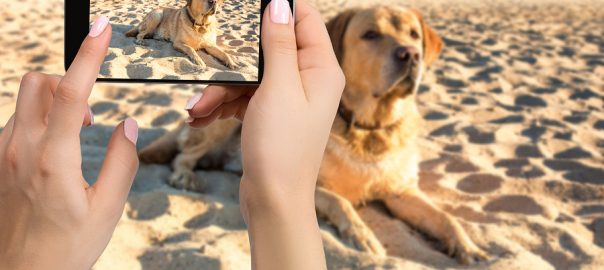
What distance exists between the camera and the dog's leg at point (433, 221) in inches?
113

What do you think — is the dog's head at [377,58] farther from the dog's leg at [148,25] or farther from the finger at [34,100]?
the finger at [34,100]

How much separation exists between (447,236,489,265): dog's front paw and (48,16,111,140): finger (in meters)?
2.18

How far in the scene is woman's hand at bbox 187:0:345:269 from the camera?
3.68 feet

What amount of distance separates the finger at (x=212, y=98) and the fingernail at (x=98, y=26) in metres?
0.39

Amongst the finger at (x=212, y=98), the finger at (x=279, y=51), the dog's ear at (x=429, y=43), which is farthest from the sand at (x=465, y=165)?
the finger at (x=279, y=51)

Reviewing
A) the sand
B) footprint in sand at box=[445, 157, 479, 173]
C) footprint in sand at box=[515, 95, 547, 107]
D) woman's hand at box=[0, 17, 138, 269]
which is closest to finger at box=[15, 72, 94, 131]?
woman's hand at box=[0, 17, 138, 269]

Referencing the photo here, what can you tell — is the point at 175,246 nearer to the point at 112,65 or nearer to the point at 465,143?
the point at 112,65

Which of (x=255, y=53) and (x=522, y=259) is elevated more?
(x=255, y=53)

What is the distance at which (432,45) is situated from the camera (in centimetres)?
384

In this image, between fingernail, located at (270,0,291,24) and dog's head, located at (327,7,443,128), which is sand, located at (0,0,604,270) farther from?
fingernail, located at (270,0,291,24)

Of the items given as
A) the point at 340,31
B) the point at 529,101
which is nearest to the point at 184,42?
the point at 340,31

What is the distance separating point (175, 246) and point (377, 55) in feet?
5.11

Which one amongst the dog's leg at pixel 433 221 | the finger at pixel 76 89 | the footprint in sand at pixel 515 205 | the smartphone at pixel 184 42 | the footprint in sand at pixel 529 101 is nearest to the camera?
the finger at pixel 76 89

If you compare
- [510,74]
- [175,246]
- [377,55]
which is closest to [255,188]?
[175,246]
